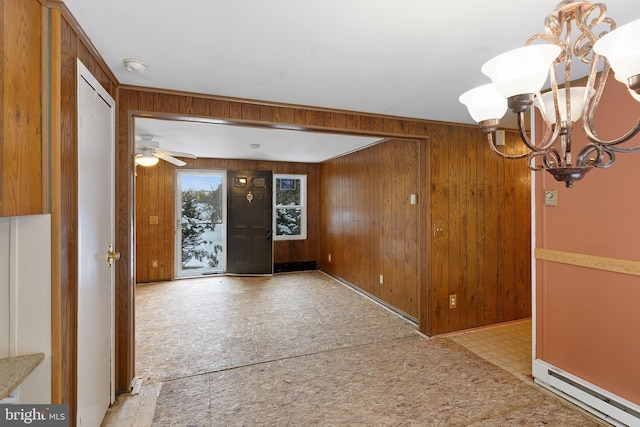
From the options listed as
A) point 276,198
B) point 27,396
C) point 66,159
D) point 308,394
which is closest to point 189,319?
point 308,394

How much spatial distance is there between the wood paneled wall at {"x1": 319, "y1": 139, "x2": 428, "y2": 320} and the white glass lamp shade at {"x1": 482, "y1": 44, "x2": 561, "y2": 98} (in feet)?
7.37

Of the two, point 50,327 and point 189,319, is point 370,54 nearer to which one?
point 50,327

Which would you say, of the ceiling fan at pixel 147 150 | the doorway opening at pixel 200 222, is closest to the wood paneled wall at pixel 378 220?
the doorway opening at pixel 200 222

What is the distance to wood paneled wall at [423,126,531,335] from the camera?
3.20 meters

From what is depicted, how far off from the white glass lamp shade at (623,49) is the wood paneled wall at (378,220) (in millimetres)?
2335

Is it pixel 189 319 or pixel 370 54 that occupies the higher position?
pixel 370 54

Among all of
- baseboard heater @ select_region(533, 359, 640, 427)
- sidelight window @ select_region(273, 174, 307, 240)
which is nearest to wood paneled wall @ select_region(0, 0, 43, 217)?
baseboard heater @ select_region(533, 359, 640, 427)

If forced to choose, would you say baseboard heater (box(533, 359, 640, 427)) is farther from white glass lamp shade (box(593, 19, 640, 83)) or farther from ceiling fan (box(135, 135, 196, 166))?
ceiling fan (box(135, 135, 196, 166))

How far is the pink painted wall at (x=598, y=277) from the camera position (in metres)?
1.84

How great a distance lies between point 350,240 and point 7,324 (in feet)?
14.3

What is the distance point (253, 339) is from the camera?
10.2 ft

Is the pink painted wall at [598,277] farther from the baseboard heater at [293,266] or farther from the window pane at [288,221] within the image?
the window pane at [288,221]

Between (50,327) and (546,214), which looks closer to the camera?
(50,327)

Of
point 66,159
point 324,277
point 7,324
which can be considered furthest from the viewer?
point 324,277
